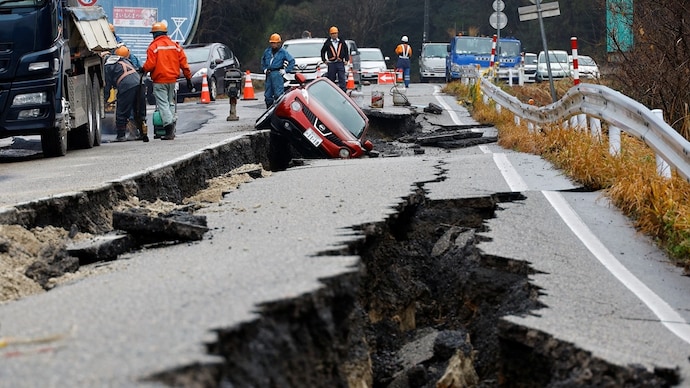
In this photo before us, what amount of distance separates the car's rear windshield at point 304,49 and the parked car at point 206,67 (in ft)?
8.26

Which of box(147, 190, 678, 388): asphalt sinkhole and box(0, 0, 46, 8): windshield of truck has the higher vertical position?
box(0, 0, 46, 8): windshield of truck

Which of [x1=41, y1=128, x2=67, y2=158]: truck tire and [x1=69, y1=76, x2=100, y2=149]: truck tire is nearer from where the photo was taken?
[x1=41, y1=128, x2=67, y2=158]: truck tire

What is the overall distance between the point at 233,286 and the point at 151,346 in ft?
3.86

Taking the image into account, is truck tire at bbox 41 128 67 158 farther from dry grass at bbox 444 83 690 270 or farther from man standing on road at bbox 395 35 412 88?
man standing on road at bbox 395 35 412 88

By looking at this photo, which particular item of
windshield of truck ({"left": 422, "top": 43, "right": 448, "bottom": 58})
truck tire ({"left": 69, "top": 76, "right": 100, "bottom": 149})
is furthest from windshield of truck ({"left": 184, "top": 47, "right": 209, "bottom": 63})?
windshield of truck ({"left": 422, "top": 43, "right": 448, "bottom": 58})

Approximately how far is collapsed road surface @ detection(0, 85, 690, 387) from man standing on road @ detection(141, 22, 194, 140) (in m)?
6.64

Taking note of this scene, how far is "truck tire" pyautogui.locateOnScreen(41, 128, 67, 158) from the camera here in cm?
1375

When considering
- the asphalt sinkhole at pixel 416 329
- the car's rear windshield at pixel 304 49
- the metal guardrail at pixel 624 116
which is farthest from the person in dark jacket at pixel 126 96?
the car's rear windshield at pixel 304 49

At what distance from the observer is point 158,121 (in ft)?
53.0

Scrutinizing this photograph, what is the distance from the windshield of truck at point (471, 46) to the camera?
41250 millimetres

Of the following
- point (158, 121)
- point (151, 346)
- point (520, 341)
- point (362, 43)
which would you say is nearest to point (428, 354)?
point (520, 341)

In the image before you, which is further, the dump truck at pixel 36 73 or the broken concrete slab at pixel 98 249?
the dump truck at pixel 36 73

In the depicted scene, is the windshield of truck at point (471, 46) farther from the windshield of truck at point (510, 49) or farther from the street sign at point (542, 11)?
the street sign at point (542, 11)

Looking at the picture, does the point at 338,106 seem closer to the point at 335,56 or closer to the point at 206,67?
the point at 335,56
